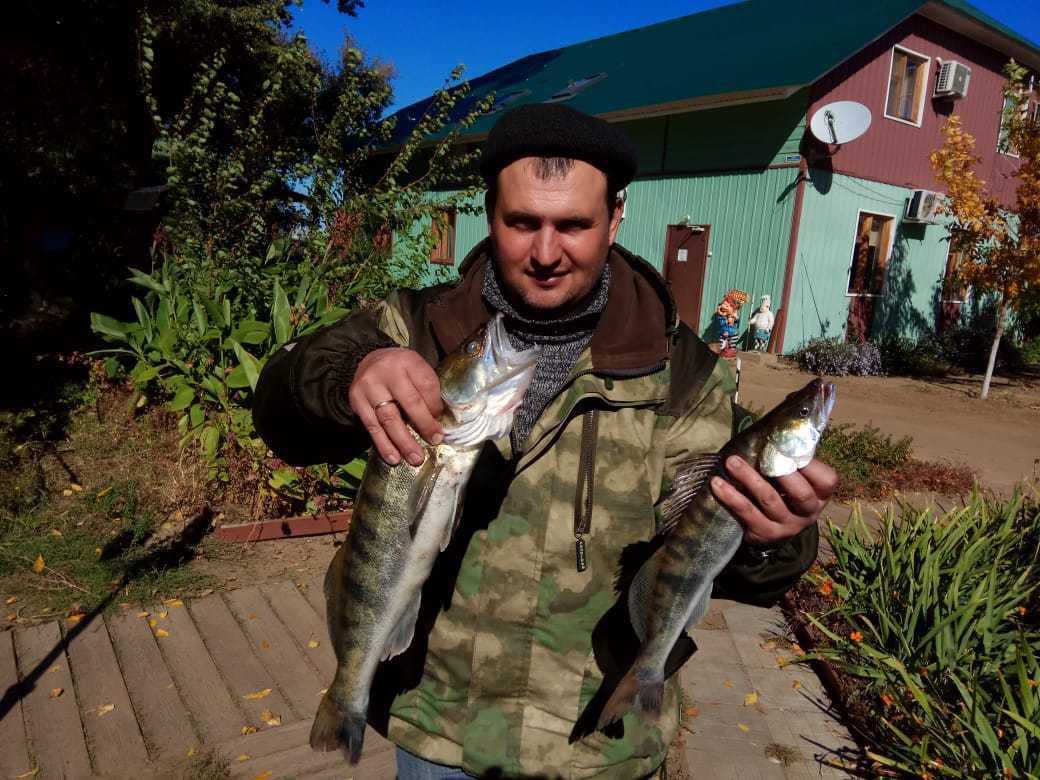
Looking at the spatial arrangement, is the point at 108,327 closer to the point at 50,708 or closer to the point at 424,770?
the point at 50,708

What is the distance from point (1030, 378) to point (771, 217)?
8.50 metres

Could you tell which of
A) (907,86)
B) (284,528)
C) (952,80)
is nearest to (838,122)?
(907,86)

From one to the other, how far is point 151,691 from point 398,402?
3.30 meters

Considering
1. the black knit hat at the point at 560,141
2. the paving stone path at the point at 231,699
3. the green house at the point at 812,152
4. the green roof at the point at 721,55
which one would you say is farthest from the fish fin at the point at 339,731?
the green roof at the point at 721,55

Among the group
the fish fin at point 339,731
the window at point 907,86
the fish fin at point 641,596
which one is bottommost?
the fish fin at point 339,731

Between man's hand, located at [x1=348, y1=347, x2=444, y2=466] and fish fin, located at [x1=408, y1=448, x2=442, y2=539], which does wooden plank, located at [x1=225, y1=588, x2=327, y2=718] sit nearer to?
fish fin, located at [x1=408, y1=448, x2=442, y2=539]

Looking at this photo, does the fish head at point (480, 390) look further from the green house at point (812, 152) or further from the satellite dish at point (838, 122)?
the satellite dish at point (838, 122)

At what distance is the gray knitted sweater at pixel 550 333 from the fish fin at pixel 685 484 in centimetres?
47

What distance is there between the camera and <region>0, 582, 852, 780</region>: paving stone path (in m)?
3.58

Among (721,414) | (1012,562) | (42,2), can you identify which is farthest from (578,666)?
(42,2)

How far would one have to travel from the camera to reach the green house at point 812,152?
15375mm

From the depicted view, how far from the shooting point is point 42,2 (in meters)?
9.13

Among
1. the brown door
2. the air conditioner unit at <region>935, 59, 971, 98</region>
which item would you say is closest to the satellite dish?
the brown door

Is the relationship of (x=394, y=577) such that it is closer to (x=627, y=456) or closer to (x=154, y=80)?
(x=627, y=456)
